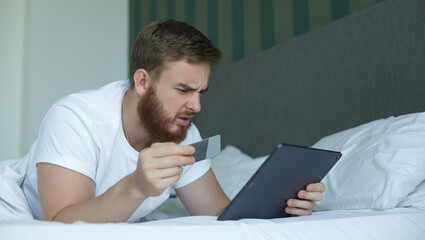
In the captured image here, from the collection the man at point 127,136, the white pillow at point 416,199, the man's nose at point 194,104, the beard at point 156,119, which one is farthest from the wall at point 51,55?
the white pillow at point 416,199

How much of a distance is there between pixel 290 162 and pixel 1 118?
377 cm

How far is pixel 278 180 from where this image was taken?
3.10 ft

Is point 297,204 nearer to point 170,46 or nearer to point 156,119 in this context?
point 156,119

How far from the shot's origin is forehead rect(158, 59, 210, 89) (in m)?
1.26

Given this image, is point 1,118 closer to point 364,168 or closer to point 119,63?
point 119,63

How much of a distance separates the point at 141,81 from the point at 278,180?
1.99 ft

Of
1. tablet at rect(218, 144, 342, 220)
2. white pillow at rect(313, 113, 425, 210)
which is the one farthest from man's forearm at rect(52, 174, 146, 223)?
white pillow at rect(313, 113, 425, 210)

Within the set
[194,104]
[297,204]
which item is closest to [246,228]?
[297,204]

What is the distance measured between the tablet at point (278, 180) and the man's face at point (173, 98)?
1.31 ft

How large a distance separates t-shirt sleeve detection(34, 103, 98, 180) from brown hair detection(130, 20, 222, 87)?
284mm

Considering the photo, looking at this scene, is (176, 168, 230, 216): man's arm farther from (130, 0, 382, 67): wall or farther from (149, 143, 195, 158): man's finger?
(130, 0, 382, 67): wall

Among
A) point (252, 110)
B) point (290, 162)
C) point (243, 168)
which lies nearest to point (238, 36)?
point (252, 110)

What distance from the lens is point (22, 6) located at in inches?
154

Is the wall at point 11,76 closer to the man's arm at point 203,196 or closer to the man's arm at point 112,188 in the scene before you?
the man's arm at point 203,196
